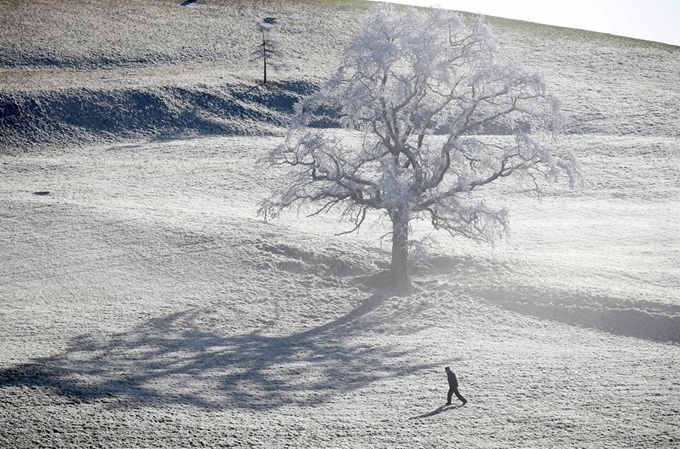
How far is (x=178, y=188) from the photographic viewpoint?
38.2m

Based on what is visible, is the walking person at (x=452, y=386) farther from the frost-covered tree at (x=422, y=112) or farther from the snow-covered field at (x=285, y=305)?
the frost-covered tree at (x=422, y=112)

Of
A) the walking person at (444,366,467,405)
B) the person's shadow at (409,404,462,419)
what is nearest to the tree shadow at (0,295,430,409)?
the person's shadow at (409,404,462,419)

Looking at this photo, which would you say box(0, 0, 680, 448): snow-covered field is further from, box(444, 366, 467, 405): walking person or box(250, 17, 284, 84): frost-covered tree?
box(250, 17, 284, 84): frost-covered tree

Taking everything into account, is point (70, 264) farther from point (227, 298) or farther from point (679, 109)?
point (679, 109)

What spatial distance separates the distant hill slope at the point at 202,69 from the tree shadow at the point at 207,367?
93.2 feet

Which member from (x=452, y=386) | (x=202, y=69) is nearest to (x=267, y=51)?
(x=202, y=69)

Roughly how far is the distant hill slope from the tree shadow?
2839 centimetres

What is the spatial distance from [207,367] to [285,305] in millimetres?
5673

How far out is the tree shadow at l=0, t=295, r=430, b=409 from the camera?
56.8ft

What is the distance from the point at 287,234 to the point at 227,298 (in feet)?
20.7

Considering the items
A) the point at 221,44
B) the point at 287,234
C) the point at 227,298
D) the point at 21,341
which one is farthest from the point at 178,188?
the point at 221,44

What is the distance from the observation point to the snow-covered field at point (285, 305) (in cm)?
1631

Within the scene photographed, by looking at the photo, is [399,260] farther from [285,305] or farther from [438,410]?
[438,410]

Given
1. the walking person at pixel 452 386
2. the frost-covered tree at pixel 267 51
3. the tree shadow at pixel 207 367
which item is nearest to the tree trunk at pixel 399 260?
the tree shadow at pixel 207 367
